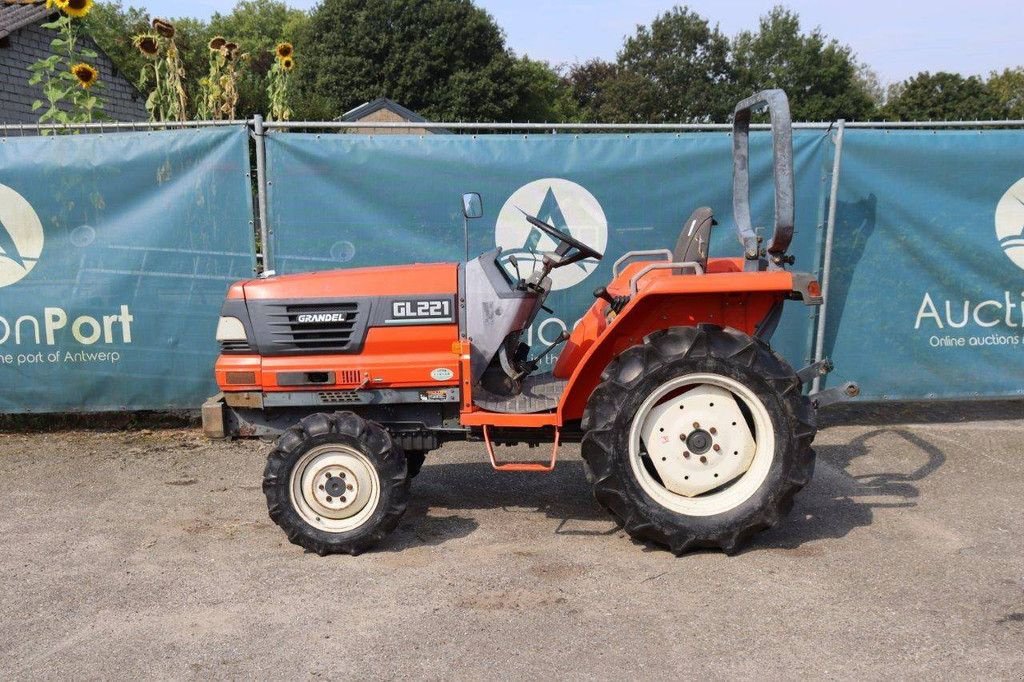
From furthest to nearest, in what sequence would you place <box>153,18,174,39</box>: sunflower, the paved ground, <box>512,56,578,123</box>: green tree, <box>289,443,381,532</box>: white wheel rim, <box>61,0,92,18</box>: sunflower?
<box>512,56,578,123</box>: green tree, <box>153,18,174,39</box>: sunflower, <box>61,0,92,18</box>: sunflower, <box>289,443,381,532</box>: white wheel rim, the paved ground

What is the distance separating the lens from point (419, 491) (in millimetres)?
5395

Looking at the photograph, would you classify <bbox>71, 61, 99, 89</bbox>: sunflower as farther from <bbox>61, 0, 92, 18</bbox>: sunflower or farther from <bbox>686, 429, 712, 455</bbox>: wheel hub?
<bbox>686, 429, 712, 455</bbox>: wheel hub

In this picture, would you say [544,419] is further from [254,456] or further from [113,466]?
[113,466]

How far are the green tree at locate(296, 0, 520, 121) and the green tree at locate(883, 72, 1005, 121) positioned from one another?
22185 millimetres

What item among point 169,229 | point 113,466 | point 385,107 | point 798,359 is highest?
point 385,107

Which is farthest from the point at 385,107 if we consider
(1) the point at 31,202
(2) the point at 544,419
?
(2) the point at 544,419

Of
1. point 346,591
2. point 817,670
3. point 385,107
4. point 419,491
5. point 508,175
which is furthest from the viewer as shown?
point 385,107

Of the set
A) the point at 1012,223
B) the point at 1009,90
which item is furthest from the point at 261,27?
the point at 1012,223

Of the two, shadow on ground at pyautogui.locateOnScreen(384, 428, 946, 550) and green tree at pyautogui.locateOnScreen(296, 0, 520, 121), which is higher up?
green tree at pyautogui.locateOnScreen(296, 0, 520, 121)

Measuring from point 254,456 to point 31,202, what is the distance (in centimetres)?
238

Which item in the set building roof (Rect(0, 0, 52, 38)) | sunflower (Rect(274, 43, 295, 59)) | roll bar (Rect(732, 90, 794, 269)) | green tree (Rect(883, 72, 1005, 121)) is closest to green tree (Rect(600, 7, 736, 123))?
green tree (Rect(883, 72, 1005, 121))

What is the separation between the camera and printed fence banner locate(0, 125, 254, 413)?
631cm

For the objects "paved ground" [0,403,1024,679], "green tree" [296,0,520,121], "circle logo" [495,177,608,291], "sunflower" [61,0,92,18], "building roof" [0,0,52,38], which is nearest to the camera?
"paved ground" [0,403,1024,679]

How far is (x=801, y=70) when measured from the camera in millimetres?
61312
